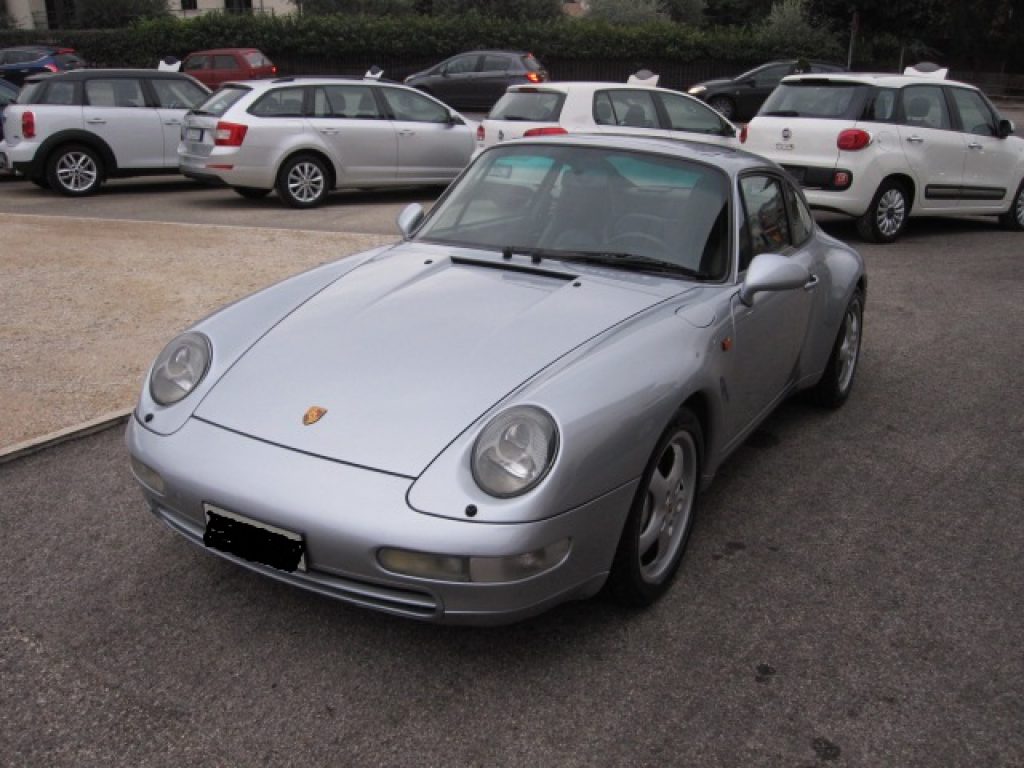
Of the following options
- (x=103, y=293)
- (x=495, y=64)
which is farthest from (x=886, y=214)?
(x=495, y=64)

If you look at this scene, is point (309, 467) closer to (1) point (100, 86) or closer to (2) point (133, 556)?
(2) point (133, 556)

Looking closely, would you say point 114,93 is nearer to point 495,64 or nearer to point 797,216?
point 797,216

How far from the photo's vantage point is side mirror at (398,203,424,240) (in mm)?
4629

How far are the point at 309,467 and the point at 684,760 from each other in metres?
1.31

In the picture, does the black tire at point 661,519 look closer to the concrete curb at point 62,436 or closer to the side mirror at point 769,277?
the side mirror at point 769,277

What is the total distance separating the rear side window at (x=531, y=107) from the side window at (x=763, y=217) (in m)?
6.80

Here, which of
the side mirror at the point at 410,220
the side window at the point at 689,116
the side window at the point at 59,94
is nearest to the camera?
the side mirror at the point at 410,220

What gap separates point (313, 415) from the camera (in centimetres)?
304

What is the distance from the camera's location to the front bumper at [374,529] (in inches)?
105

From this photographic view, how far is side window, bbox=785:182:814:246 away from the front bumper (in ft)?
7.75

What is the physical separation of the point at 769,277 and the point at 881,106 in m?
7.19

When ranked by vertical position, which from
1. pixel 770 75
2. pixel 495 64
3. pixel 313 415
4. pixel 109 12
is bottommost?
pixel 770 75

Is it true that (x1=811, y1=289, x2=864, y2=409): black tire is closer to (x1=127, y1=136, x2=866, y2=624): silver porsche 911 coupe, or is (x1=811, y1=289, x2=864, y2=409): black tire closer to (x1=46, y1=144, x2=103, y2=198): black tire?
(x1=127, y1=136, x2=866, y2=624): silver porsche 911 coupe

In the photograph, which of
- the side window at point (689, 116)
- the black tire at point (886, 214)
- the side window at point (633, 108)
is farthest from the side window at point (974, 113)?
the side window at point (633, 108)
